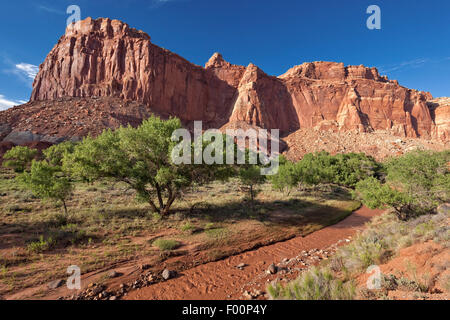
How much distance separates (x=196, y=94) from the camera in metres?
80.0

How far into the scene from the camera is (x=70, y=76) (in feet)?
199

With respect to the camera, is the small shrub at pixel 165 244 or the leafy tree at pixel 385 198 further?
the leafy tree at pixel 385 198

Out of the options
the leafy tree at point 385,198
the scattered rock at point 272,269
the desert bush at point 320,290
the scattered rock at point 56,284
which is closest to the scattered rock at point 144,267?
the scattered rock at point 56,284

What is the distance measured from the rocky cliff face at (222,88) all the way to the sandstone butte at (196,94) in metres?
0.34

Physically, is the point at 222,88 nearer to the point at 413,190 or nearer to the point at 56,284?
the point at 413,190

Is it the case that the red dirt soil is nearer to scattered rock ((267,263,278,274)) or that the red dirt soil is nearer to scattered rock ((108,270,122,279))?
scattered rock ((267,263,278,274))

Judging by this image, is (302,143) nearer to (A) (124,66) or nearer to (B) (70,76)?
(A) (124,66)

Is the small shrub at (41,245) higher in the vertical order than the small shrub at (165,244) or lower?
higher

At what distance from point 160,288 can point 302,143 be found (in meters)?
68.4

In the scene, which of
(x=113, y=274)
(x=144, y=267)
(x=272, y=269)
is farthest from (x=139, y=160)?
(x=272, y=269)

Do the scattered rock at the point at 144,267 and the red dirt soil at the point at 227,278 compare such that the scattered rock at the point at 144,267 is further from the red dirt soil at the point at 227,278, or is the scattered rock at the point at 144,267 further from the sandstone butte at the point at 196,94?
the sandstone butte at the point at 196,94

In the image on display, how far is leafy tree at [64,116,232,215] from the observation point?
12.1 m

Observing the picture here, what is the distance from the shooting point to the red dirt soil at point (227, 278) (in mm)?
A: 7945
